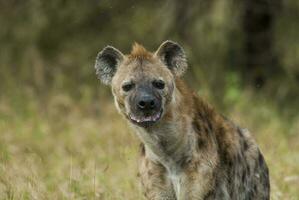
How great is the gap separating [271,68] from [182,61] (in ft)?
24.5

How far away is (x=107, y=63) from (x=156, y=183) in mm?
866

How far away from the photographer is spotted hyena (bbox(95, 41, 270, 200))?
228 inches

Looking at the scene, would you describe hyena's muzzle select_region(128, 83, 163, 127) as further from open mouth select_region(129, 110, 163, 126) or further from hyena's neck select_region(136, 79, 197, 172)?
hyena's neck select_region(136, 79, 197, 172)

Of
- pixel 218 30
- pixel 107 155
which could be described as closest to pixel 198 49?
pixel 218 30

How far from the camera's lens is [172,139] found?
588cm

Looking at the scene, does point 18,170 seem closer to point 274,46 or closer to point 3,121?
point 3,121

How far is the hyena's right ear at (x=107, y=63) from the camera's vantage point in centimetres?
614

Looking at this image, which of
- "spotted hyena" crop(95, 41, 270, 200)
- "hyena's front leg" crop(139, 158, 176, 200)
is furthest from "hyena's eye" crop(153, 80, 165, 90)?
"hyena's front leg" crop(139, 158, 176, 200)

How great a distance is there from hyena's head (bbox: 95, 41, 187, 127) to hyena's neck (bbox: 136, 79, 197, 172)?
0.30 feet

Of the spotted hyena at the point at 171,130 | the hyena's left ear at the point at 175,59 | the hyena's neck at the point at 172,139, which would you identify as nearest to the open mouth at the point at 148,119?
the spotted hyena at the point at 171,130

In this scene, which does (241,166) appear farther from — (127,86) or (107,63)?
(107,63)

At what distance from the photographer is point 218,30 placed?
42.5ft

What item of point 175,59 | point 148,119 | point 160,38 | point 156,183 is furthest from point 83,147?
point 160,38

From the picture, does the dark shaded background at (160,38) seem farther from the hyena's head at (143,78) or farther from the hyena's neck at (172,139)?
the hyena's neck at (172,139)
